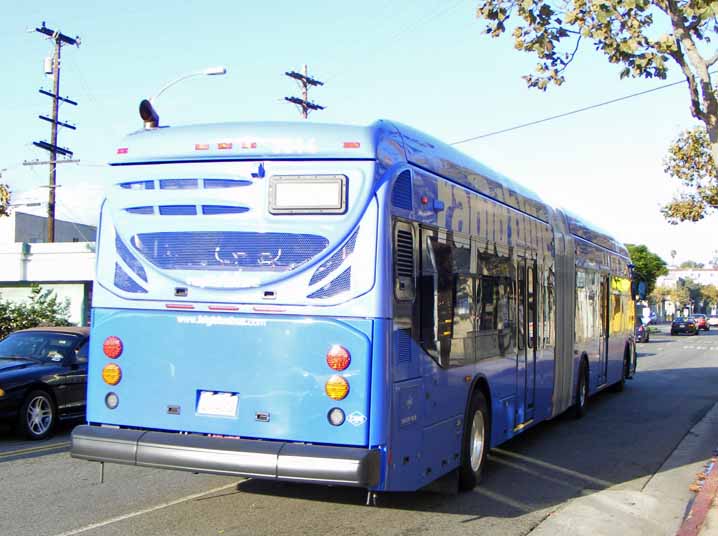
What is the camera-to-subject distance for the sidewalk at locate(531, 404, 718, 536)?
22.8ft

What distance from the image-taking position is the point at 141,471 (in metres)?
8.67

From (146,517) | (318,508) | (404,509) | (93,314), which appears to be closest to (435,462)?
(404,509)

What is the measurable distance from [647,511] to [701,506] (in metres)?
0.50

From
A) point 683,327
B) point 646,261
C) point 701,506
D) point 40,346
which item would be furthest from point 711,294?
point 701,506

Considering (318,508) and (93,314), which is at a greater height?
(93,314)

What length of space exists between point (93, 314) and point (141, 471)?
264 centimetres

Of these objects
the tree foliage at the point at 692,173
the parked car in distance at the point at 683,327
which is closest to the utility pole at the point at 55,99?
the tree foliage at the point at 692,173

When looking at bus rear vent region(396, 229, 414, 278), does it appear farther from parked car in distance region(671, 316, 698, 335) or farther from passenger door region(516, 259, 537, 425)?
parked car in distance region(671, 316, 698, 335)

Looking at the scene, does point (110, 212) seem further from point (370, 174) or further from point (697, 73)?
point (697, 73)

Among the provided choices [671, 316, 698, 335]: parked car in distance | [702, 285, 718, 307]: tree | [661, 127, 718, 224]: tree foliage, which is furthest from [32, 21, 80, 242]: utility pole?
[702, 285, 718, 307]: tree

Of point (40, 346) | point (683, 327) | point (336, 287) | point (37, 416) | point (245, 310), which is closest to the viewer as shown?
point (336, 287)

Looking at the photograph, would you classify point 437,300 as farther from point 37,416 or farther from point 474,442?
point 37,416

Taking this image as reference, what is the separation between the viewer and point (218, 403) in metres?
6.23

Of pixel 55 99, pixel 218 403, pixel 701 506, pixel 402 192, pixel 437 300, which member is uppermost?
pixel 55 99
